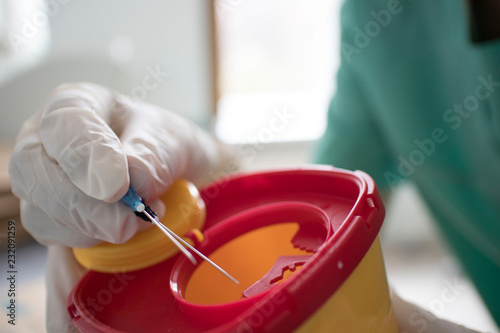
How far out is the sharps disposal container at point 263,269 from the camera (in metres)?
0.32

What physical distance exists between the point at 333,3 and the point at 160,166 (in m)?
1.41

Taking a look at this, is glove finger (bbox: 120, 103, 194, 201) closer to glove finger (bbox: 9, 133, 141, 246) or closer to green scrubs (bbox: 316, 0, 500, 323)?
glove finger (bbox: 9, 133, 141, 246)

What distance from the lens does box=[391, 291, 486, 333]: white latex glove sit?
17.9 inches

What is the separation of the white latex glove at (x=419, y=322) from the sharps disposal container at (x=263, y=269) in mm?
60

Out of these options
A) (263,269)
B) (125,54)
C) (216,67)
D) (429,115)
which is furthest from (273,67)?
(263,269)

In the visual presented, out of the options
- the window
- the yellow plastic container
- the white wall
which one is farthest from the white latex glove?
the white wall

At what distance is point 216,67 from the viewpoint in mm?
1649

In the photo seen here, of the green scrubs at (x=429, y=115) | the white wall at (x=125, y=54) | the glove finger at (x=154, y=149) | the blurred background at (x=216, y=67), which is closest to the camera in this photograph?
the glove finger at (x=154, y=149)

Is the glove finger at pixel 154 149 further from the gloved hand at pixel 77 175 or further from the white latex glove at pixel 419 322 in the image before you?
the white latex glove at pixel 419 322

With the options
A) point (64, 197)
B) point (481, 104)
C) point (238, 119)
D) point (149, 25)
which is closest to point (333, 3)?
point (238, 119)

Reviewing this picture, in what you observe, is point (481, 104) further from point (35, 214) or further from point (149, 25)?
point (149, 25)

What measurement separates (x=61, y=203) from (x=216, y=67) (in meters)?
1.31

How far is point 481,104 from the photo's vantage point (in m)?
0.64

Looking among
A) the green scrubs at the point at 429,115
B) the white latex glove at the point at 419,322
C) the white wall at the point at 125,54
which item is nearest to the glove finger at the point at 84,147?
the white latex glove at the point at 419,322
